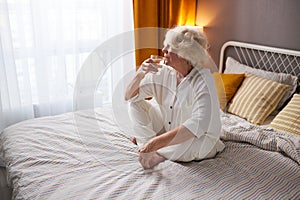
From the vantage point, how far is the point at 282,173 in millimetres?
1514

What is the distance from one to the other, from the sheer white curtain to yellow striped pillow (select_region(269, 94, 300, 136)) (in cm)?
156

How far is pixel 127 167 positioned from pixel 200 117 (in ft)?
1.52

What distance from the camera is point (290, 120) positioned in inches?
77.7

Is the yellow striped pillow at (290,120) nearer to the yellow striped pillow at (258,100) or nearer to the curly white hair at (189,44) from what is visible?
the yellow striped pillow at (258,100)

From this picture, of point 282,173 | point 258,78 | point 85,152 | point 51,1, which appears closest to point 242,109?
point 258,78

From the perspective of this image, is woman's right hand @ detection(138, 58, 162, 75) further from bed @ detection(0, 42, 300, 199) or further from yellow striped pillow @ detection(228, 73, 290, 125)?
yellow striped pillow @ detection(228, 73, 290, 125)

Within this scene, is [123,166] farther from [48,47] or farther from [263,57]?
[263,57]

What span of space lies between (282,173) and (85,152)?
1.07 metres

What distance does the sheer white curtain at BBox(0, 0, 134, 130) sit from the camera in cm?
254

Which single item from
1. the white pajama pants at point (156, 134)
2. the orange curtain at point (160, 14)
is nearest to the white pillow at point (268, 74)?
the orange curtain at point (160, 14)

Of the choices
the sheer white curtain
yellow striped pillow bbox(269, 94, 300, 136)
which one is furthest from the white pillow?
the sheer white curtain

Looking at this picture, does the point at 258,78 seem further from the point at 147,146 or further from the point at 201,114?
the point at 147,146

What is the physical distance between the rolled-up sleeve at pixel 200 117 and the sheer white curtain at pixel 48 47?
1.48m

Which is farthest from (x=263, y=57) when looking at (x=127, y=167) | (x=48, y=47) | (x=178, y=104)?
(x=48, y=47)
